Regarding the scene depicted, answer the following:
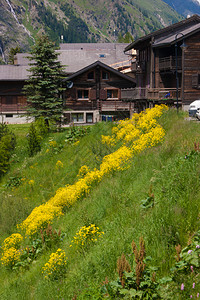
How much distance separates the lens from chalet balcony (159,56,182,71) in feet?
115

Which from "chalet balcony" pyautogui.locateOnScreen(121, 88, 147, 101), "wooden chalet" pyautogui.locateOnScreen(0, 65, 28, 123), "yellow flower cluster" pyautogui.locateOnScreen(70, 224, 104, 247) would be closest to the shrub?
"chalet balcony" pyautogui.locateOnScreen(121, 88, 147, 101)

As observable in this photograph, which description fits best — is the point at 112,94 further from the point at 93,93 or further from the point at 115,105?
the point at 115,105

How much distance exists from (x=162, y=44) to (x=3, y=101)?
2489 centimetres

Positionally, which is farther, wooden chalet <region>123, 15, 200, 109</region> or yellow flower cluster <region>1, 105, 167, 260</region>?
wooden chalet <region>123, 15, 200, 109</region>

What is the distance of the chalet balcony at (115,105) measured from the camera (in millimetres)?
42522

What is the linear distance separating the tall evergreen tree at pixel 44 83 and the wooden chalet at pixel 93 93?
34.3 ft

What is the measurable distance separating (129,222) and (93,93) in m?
38.4

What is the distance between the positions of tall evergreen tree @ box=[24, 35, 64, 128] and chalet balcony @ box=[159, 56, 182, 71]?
457 inches

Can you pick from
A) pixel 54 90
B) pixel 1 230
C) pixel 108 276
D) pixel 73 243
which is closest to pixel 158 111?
pixel 1 230

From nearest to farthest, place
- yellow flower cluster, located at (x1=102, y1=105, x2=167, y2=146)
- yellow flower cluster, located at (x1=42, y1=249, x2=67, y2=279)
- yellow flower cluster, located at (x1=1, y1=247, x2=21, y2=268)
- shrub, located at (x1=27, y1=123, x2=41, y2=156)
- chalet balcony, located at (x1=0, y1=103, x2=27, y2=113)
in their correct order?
yellow flower cluster, located at (x1=42, y1=249, x2=67, y2=279) < yellow flower cluster, located at (x1=1, y1=247, x2=21, y2=268) < yellow flower cluster, located at (x1=102, y1=105, x2=167, y2=146) < shrub, located at (x1=27, y1=123, x2=41, y2=156) < chalet balcony, located at (x1=0, y1=103, x2=27, y2=113)

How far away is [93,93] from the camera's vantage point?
1762 inches

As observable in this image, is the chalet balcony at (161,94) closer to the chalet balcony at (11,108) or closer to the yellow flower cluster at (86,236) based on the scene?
the chalet balcony at (11,108)

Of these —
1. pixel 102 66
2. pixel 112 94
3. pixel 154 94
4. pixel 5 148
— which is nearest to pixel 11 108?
pixel 102 66

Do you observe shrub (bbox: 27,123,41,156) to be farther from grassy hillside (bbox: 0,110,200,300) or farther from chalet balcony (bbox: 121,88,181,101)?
chalet balcony (bbox: 121,88,181,101)
